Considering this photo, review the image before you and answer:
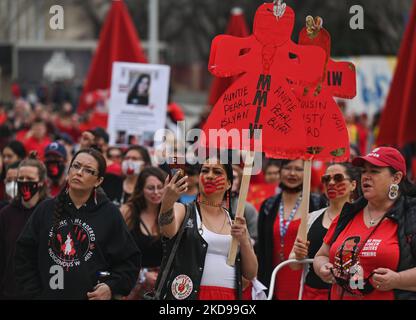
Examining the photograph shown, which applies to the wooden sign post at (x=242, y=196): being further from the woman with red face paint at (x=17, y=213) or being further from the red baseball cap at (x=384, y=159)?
the woman with red face paint at (x=17, y=213)

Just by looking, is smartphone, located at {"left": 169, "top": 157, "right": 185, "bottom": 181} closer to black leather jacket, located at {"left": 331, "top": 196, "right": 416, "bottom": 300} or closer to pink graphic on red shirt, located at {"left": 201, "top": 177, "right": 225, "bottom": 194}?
pink graphic on red shirt, located at {"left": 201, "top": 177, "right": 225, "bottom": 194}

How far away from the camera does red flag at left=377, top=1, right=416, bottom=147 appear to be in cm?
1248

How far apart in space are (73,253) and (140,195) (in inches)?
82.5

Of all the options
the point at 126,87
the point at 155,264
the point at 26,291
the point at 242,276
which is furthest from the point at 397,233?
the point at 126,87

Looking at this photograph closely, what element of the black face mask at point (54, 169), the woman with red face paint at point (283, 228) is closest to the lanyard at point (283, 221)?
the woman with red face paint at point (283, 228)

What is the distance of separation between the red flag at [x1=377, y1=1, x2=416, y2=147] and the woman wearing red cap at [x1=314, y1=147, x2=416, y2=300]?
6.42 metres

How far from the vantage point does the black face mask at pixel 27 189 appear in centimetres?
757

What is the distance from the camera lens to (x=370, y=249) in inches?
231

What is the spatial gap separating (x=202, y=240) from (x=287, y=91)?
3.45 feet

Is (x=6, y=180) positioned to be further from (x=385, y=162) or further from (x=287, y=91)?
(x=385, y=162)

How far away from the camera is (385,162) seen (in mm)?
6035

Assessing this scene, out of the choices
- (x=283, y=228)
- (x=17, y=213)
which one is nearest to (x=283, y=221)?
(x=283, y=228)

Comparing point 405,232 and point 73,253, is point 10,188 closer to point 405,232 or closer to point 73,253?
point 73,253

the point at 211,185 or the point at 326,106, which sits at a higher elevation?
the point at 326,106
